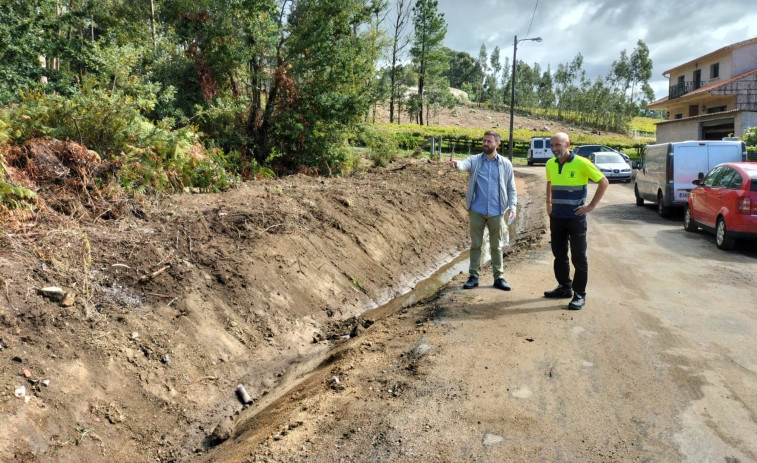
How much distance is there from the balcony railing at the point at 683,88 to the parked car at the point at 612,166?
2259 cm

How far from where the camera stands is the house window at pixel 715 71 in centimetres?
4247

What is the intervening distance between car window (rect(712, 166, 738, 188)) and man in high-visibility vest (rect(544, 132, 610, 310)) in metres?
6.09

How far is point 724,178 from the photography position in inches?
467

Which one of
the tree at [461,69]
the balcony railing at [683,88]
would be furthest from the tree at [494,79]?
the balcony railing at [683,88]

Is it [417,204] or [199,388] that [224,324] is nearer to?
[199,388]

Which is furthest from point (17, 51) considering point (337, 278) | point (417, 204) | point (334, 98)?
point (337, 278)

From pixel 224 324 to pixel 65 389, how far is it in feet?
6.85

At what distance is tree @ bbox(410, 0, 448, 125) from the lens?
54406mm

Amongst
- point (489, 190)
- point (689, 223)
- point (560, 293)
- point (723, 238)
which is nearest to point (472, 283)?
point (560, 293)

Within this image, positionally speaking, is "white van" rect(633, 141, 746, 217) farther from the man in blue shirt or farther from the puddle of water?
the man in blue shirt

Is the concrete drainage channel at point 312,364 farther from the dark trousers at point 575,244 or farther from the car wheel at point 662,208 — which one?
the car wheel at point 662,208

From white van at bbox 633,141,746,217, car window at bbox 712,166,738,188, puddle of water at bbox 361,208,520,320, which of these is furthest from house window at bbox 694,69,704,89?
puddle of water at bbox 361,208,520,320

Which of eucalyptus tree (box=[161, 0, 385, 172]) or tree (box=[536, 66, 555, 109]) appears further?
tree (box=[536, 66, 555, 109])

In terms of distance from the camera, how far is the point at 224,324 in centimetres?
671
